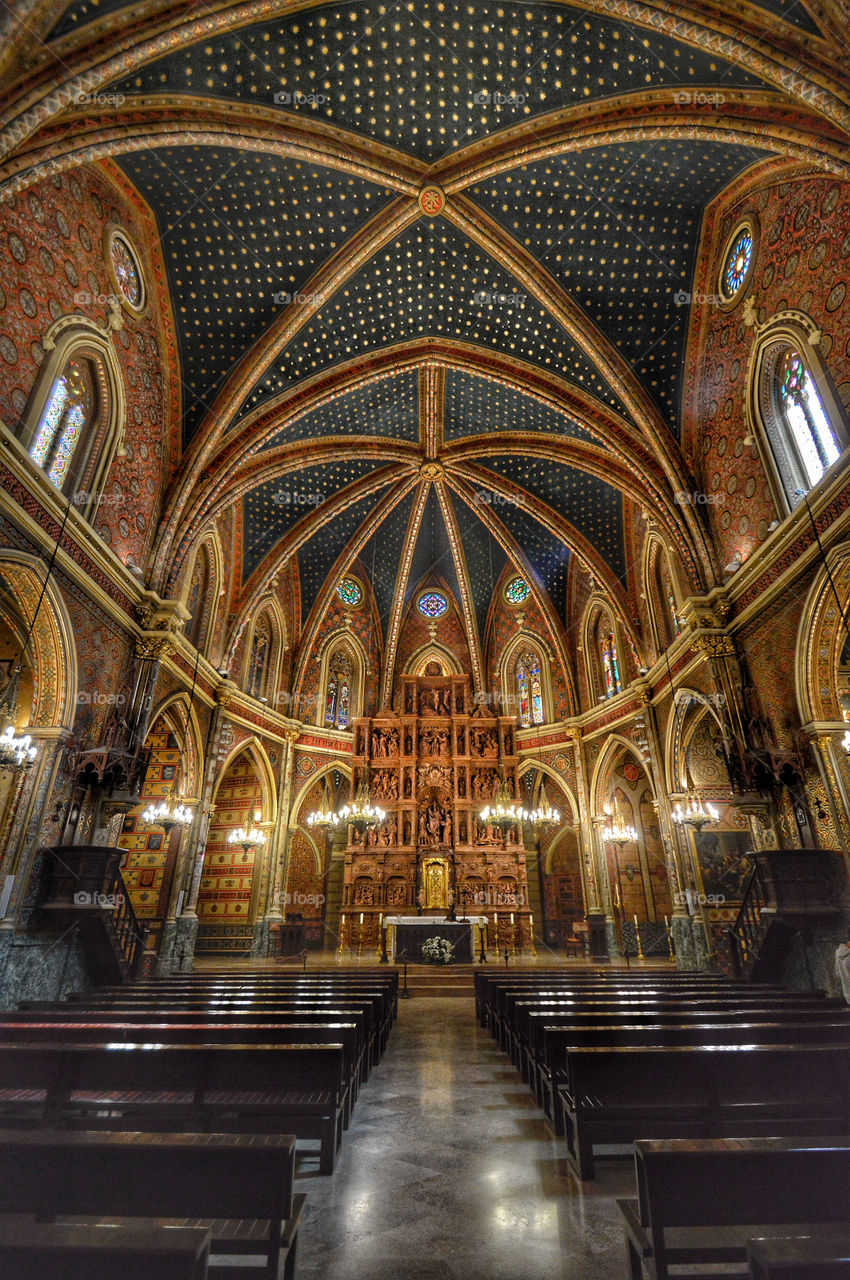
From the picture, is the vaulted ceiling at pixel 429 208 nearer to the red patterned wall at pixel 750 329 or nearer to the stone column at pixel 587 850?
the red patterned wall at pixel 750 329

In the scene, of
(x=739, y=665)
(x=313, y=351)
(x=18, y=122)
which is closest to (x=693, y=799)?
(x=739, y=665)

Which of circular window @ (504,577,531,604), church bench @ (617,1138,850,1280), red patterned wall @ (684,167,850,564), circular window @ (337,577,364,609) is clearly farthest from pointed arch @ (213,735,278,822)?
church bench @ (617,1138,850,1280)

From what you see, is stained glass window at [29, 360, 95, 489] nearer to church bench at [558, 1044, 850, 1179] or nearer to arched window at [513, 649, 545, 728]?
church bench at [558, 1044, 850, 1179]

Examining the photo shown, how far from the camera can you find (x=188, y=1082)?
441 cm

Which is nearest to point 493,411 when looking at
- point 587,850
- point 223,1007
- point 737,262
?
point 737,262

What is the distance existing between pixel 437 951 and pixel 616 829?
671 centimetres

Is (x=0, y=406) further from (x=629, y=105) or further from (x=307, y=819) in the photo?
(x=307, y=819)

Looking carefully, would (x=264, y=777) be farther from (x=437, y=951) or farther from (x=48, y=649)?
(x=48, y=649)

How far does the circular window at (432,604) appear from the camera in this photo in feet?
97.3

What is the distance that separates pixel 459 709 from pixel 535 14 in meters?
21.6

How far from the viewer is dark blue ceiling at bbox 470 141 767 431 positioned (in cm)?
1331

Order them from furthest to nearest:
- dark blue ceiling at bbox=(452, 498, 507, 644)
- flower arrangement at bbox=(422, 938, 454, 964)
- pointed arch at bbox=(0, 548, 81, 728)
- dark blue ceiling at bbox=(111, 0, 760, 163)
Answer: dark blue ceiling at bbox=(452, 498, 507, 644)
flower arrangement at bbox=(422, 938, 454, 964)
pointed arch at bbox=(0, 548, 81, 728)
dark blue ceiling at bbox=(111, 0, 760, 163)

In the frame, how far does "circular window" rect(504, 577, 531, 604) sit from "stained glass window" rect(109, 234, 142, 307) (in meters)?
18.2

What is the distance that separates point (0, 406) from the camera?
1026cm
